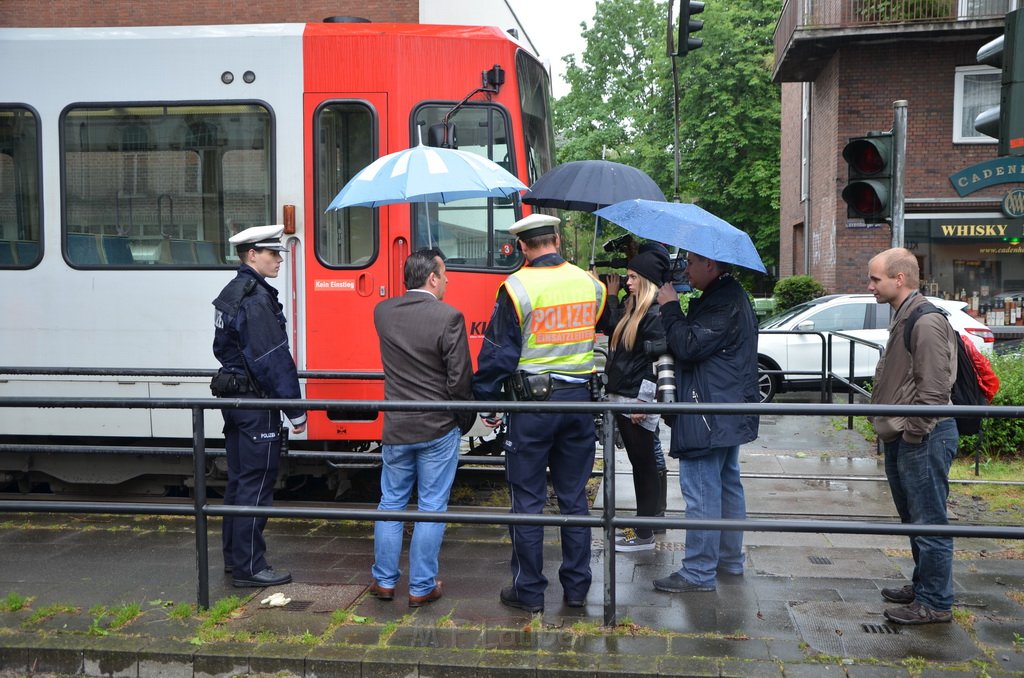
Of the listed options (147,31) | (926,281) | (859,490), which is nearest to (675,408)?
(859,490)

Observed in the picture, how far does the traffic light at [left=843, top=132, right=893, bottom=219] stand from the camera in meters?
6.81

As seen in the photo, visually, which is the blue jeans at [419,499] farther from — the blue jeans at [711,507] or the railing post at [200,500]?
the blue jeans at [711,507]

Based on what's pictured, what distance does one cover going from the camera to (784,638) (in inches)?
173

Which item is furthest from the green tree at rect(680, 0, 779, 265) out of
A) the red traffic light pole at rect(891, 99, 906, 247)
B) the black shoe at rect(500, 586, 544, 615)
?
the black shoe at rect(500, 586, 544, 615)

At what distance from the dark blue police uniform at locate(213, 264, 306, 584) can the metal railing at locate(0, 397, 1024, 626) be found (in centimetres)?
40

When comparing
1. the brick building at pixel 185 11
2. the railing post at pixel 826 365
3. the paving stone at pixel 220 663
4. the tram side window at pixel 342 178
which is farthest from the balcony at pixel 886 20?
the paving stone at pixel 220 663

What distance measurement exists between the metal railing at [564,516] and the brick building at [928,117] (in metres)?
16.8

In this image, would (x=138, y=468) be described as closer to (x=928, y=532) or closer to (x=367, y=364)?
(x=367, y=364)

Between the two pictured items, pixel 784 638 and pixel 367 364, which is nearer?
pixel 784 638

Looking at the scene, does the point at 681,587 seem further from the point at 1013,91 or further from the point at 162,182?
the point at 162,182

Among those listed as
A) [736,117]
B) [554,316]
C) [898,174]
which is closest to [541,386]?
[554,316]

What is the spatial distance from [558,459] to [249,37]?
4.07 m

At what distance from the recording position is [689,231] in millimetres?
4902

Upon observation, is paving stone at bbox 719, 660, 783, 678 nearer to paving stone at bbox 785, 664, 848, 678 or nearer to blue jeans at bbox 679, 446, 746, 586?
paving stone at bbox 785, 664, 848, 678
